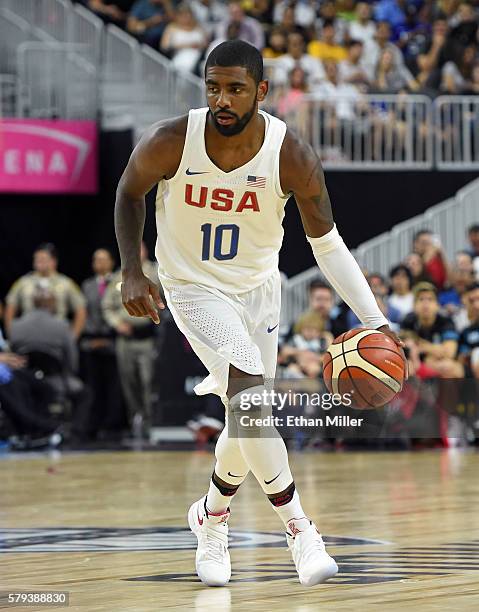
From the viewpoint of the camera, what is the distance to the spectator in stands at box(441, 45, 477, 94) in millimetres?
20156

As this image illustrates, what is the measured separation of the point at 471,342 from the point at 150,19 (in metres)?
8.05

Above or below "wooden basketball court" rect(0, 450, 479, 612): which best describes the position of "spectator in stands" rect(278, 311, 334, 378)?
above

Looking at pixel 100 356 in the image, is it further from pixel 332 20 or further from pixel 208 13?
pixel 332 20

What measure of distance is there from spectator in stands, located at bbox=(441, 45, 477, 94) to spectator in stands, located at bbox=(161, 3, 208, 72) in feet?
10.9

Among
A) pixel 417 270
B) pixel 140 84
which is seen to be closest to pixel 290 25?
pixel 140 84

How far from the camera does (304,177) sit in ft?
20.6

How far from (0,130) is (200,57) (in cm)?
300

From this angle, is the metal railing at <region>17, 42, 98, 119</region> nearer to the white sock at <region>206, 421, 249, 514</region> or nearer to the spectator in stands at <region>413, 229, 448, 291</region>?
the spectator in stands at <region>413, 229, 448, 291</region>

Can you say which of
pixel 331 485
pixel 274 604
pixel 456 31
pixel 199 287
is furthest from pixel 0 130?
pixel 274 604

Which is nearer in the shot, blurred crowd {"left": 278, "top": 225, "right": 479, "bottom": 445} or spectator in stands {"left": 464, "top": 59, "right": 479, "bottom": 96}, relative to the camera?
blurred crowd {"left": 278, "top": 225, "right": 479, "bottom": 445}

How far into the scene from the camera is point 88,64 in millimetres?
19469

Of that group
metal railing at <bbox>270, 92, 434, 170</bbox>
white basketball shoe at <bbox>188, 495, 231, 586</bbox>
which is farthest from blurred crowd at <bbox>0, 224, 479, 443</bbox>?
white basketball shoe at <bbox>188, 495, 231, 586</bbox>

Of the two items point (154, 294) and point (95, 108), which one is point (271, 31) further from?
point (154, 294)

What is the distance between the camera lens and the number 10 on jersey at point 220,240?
635 centimetres
